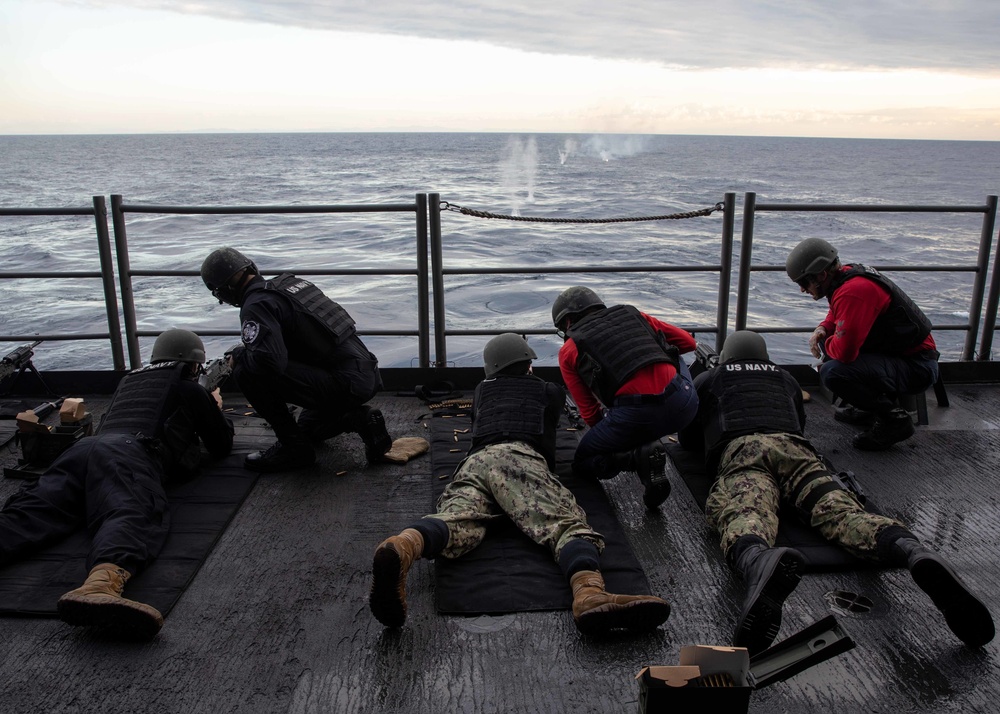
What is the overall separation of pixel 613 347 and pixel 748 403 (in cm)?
72

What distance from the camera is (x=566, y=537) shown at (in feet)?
Result: 11.3

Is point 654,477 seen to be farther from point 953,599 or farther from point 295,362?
point 295,362

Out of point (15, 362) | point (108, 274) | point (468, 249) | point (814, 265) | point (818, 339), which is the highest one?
point (814, 265)

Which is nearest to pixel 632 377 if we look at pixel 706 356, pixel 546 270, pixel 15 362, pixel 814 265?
pixel 706 356

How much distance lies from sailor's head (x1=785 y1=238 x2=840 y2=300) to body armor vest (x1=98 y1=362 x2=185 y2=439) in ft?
11.3

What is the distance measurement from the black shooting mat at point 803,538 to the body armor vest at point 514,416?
0.82m

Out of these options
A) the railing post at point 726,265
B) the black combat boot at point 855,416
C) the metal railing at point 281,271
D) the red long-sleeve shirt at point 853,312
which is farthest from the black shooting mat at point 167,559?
the black combat boot at point 855,416

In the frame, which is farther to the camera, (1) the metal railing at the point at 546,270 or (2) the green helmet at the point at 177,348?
(1) the metal railing at the point at 546,270

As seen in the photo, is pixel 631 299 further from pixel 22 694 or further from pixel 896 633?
pixel 22 694

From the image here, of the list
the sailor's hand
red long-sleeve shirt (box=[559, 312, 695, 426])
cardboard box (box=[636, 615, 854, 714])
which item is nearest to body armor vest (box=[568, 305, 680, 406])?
red long-sleeve shirt (box=[559, 312, 695, 426])

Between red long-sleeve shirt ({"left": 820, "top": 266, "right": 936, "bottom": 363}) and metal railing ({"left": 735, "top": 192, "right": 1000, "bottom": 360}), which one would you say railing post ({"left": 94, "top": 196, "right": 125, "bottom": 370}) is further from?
red long-sleeve shirt ({"left": 820, "top": 266, "right": 936, "bottom": 363})

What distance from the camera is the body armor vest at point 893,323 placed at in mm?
A: 4754

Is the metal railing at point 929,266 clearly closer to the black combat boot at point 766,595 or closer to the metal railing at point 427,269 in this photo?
the metal railing at point 427,269

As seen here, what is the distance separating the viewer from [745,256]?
5.93 metres
